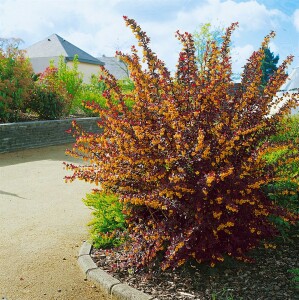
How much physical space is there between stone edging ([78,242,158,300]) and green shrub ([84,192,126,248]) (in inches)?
8.9

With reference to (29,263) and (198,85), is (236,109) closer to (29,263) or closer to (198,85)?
(198,85)

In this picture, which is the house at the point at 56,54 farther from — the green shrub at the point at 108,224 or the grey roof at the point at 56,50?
the green shrub at the point at 108,224

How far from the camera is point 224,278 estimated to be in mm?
3391

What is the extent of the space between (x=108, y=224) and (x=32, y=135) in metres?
6.96

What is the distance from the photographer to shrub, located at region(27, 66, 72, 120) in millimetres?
12062

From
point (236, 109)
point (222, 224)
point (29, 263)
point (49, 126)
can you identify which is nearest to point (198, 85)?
point (236, 109)

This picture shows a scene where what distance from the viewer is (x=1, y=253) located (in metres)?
4.08

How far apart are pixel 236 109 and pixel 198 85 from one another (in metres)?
0.41

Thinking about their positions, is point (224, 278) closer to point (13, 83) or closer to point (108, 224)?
point (108, 224)

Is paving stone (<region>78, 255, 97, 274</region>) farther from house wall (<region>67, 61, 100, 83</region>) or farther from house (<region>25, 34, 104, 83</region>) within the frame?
house wall (<region>67, 61, 100, 83</region>)

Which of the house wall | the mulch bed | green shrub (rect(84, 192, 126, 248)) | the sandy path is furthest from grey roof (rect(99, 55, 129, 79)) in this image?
the mulch bed

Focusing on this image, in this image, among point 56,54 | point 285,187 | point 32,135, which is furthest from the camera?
point 56,54

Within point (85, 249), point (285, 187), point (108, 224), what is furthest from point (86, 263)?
point (285, 187)

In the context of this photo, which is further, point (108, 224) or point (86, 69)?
point (86, 69)
